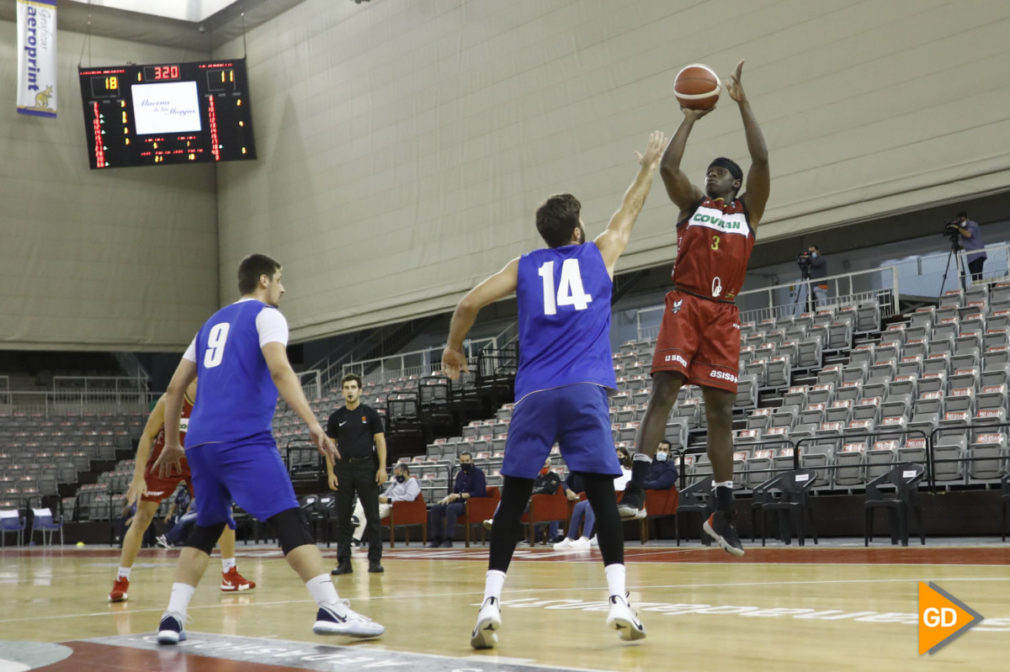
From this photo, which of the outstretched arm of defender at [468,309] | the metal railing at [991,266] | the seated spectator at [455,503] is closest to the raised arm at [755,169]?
the outstretched arm of defender at [468,309]

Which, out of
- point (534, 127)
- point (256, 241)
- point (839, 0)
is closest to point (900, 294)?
point (839, 0)

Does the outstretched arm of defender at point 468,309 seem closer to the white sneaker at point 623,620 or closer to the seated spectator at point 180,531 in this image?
the white sneaker at point 623,620

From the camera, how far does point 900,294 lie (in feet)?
61.3

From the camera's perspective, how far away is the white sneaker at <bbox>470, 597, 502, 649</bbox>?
13.7 ft

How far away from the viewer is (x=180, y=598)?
16.2 ft

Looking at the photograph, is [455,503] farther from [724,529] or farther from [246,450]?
[246,450]

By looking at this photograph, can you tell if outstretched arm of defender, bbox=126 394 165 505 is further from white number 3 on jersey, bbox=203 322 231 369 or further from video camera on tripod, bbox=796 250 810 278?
video camera on tripod, bbox=796 250 810 278

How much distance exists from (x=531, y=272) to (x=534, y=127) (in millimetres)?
19398

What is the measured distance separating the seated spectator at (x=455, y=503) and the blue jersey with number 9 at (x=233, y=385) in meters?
10.4

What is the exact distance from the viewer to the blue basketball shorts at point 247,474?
472 cm

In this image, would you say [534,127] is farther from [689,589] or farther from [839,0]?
[689,589]

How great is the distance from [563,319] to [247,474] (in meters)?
1.54

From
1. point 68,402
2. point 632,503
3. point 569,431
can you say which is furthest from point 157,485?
point 68,402

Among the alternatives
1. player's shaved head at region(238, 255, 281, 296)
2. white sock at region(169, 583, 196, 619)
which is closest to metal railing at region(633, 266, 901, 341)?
player's shaved head at region(238, 255, 281, 296)
